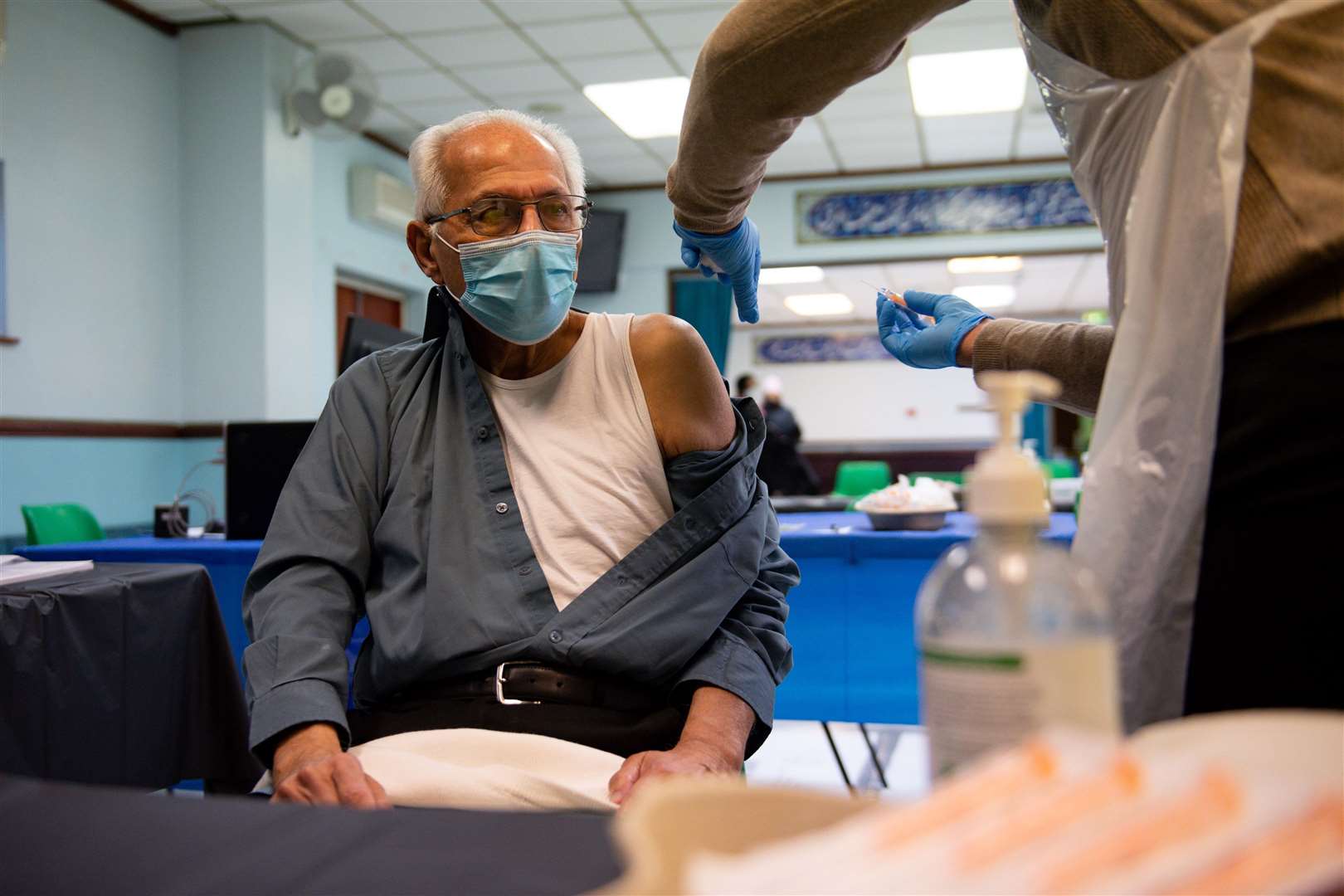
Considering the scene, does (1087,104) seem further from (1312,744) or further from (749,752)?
(749,752)

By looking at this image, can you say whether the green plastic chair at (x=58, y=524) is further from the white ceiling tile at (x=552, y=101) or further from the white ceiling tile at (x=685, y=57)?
the white ceiling tile at (x=685, y=57)

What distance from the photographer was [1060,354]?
2.97ft

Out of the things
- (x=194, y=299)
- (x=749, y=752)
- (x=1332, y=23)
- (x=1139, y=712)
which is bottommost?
(x=749, y=752)

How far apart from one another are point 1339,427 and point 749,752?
808mm

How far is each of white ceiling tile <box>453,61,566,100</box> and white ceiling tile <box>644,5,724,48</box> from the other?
0.73 m

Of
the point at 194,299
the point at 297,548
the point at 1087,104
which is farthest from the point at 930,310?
the point at 194,299

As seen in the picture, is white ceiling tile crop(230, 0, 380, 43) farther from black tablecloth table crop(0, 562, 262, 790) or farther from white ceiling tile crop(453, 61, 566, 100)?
black tablecloth table crop(0, 562, 262, 790)

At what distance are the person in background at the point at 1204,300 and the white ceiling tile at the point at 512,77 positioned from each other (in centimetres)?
527

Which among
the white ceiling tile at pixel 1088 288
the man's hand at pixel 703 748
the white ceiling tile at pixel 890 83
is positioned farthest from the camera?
the white ceiling tile at pixel 1088 288

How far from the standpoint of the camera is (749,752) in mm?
1230

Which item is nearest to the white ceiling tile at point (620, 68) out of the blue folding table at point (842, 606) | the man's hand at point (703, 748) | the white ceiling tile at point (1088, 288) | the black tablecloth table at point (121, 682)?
the blue folding table at point (842, 606)

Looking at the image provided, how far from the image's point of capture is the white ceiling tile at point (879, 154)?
6.84 meters

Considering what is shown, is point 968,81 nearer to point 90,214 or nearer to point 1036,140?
point 1036,140

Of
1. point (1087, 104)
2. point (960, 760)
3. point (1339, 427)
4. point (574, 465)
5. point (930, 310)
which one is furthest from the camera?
point (574, 465)
